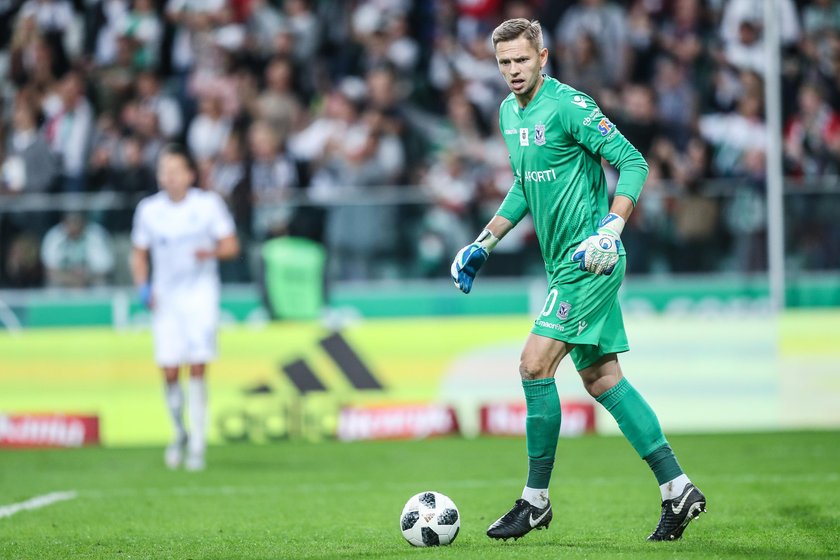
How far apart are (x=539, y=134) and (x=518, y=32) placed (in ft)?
1.57

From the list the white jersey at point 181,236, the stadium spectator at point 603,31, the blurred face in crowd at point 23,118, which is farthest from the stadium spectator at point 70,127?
the stadium spectator at point 603,31

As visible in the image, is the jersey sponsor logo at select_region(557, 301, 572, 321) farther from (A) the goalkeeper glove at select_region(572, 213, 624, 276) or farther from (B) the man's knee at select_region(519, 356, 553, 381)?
(A) the goalkeeper glove at select_region(572, 213, 624, 276)

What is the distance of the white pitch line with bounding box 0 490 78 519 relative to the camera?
831 centimetres

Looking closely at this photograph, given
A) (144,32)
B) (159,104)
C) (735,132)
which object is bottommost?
(735,132)

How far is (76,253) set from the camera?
1402 cm

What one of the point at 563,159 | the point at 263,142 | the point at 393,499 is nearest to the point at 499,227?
the point at 563,159

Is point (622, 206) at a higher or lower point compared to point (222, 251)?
higher

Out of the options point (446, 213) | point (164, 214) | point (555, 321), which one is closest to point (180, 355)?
point (164, 214)

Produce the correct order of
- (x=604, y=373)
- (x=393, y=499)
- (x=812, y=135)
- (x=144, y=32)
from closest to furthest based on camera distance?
(x=604, y=373)
(x=393, y=499)
(x=812, y=135)
(x=144, y=32)

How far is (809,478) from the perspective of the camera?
31.0ft

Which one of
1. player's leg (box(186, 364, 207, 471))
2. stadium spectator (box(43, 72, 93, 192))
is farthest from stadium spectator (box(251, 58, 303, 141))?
player's leg (box(186, 364, 207, 471))

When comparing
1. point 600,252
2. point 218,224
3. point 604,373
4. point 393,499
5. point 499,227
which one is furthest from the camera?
point 218,224

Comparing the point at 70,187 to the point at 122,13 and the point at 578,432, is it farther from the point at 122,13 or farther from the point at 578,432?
the point at 578,432

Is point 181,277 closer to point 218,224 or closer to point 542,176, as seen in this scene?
point 218,224
